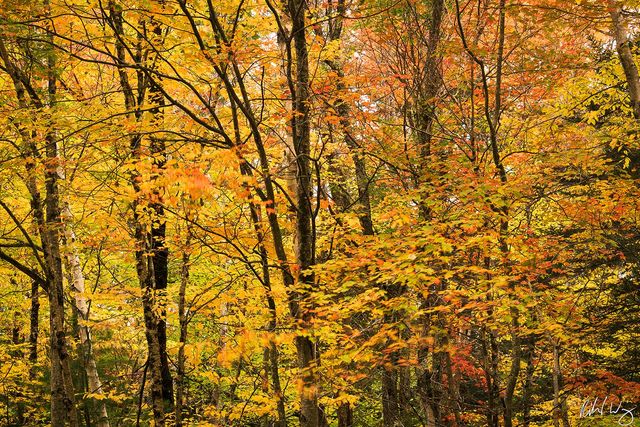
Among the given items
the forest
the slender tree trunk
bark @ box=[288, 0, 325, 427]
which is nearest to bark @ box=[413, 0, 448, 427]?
the forest

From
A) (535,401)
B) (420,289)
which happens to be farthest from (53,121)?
(535,401)

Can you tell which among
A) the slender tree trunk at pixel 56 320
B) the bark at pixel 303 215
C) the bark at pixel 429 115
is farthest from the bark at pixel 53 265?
the bark at pixel 429 115

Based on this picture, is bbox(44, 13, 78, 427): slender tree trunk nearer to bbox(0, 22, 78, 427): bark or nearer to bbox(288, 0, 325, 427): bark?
bbox(0, 22, 78, 427): bark

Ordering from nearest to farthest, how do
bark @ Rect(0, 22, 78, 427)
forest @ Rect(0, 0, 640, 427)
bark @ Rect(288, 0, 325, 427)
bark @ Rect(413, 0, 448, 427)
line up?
bark @ Rect(288, 0, 325, 427) < forest @ Rect(0, 0, 640, 427) < bark @ Rect(0, 22, 78, 427) < bark @ Rect(413, 0, 448, 427)

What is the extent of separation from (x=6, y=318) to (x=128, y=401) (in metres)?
4.56

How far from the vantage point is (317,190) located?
5914 millimetres

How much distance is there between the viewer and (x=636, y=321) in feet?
32.7

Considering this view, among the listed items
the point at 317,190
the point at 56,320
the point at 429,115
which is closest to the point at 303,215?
the point at 317,190

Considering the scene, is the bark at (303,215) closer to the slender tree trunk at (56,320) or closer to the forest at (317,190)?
the forest at (317,190)

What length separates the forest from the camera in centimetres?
529

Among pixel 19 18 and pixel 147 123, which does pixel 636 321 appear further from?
pixel 19 18

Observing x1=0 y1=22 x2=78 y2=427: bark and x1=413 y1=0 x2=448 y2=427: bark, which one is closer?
x1=0 y1=22 x2=78 y2=427: bark

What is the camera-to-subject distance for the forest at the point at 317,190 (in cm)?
529

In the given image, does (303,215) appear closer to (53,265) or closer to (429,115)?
(429,115)
